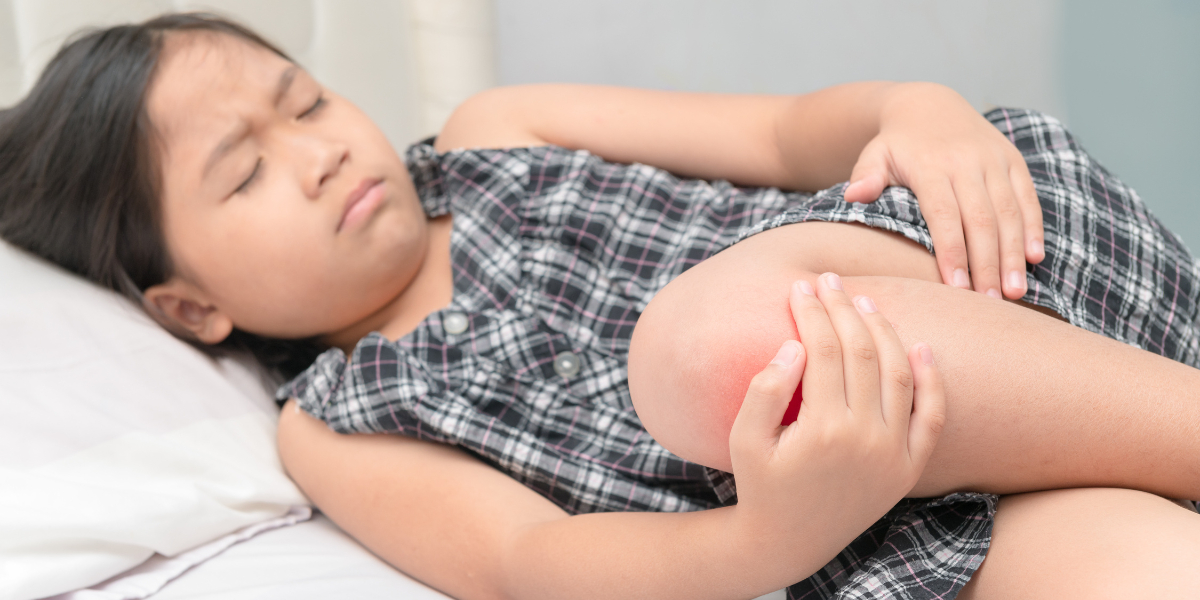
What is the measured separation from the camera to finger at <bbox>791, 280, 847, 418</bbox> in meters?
0.44

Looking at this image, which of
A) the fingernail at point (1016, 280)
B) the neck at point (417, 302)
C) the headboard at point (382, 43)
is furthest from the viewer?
the headboard at point (382, 43)

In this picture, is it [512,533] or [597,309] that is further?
[597,309]

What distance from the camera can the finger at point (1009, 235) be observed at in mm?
602

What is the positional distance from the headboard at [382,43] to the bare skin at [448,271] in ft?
1.07

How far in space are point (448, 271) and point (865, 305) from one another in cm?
56

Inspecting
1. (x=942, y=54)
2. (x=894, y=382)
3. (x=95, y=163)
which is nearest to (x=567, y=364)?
(x=894, y=382)

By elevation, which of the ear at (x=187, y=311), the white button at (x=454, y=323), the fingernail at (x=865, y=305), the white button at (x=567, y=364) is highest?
the fingernail at (x=865, y=305)

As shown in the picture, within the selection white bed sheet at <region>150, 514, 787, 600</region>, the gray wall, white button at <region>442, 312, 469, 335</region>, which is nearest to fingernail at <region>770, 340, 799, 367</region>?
white bed sheet at <region>150, 514, 787, 600</region>

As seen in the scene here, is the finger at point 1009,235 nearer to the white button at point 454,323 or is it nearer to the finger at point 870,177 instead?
the finger at point 870,177

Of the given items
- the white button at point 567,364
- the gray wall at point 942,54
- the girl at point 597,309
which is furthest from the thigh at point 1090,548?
the gray wall at point 942,54

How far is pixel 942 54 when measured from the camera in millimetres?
1188

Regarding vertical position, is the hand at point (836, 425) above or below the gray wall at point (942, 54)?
below

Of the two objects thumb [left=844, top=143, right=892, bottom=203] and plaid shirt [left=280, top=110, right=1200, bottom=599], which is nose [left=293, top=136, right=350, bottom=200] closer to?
plaid shirt [left=280, top=110, right=1200, bottom=599]

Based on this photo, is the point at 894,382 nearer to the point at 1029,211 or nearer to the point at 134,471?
the point at 1029,211
